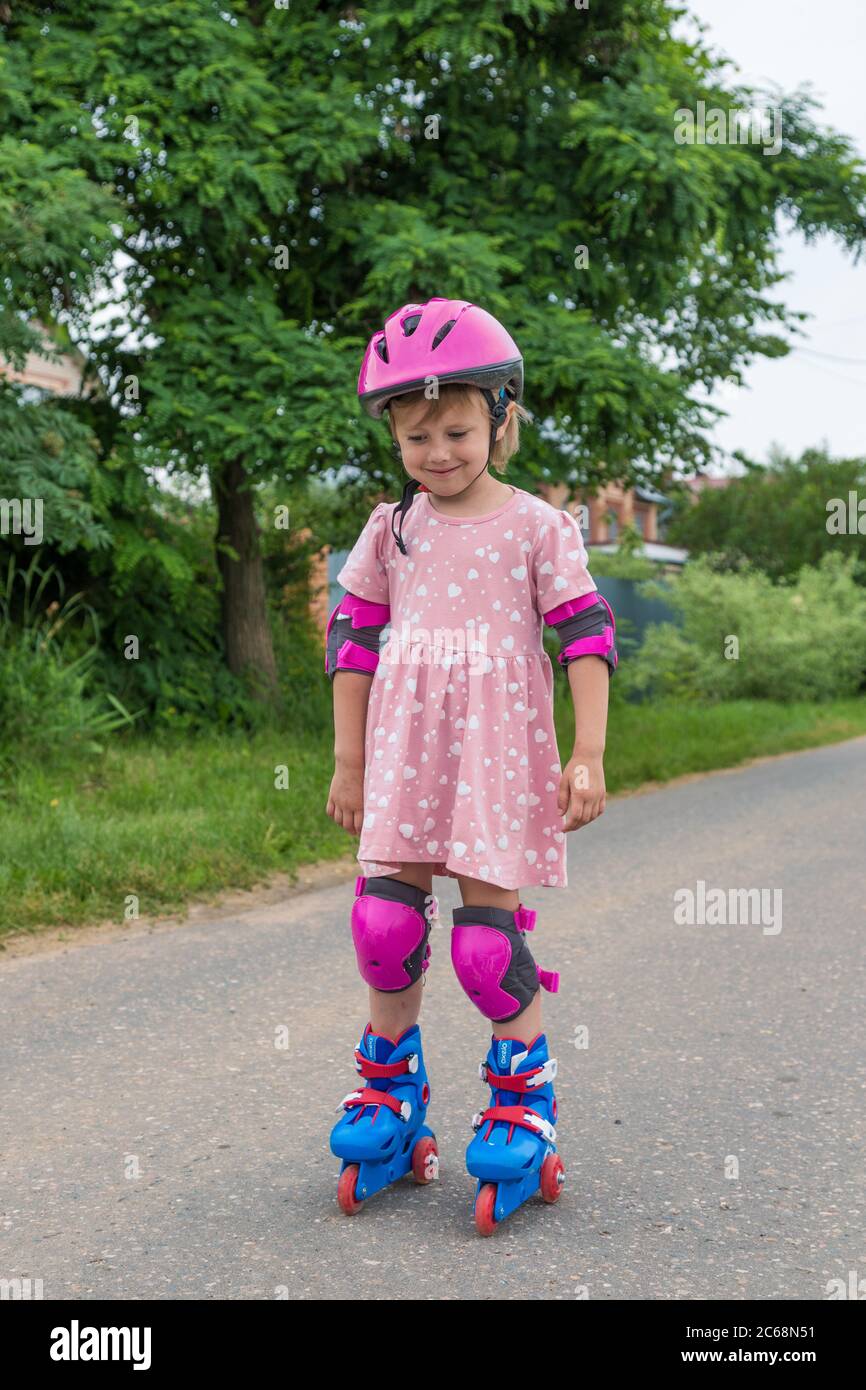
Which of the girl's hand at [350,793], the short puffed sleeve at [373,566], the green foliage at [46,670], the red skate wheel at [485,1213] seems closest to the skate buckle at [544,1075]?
the red skate wheel at [485,1213]

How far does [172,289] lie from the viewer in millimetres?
8883

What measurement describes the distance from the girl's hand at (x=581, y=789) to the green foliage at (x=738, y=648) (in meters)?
15.7

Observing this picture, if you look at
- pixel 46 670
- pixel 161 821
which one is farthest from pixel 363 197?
pixel 161 821

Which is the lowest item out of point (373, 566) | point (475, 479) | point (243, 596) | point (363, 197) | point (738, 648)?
point (738, 648)

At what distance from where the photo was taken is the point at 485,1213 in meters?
2.66

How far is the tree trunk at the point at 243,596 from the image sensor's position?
420 inches

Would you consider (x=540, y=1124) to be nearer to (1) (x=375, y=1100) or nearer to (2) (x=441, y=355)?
(1) (x=375, y=1100)

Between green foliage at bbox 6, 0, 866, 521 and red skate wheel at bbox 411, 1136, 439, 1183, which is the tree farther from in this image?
red skate wheel at bbox 411, 1136, 439, 1183

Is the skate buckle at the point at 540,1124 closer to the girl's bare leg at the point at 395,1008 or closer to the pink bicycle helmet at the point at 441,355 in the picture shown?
the girl's bare leg at the point at 395,1008

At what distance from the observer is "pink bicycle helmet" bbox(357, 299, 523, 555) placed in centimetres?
270

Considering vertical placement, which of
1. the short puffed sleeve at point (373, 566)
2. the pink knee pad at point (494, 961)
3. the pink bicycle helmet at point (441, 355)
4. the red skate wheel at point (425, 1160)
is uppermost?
the pink bicycle helmet at point (441, 355)

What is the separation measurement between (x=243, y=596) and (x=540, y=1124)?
829 cm

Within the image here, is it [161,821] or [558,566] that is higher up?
[558,566]

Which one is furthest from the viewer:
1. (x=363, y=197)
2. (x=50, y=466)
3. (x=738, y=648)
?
(x=738, y=648)
